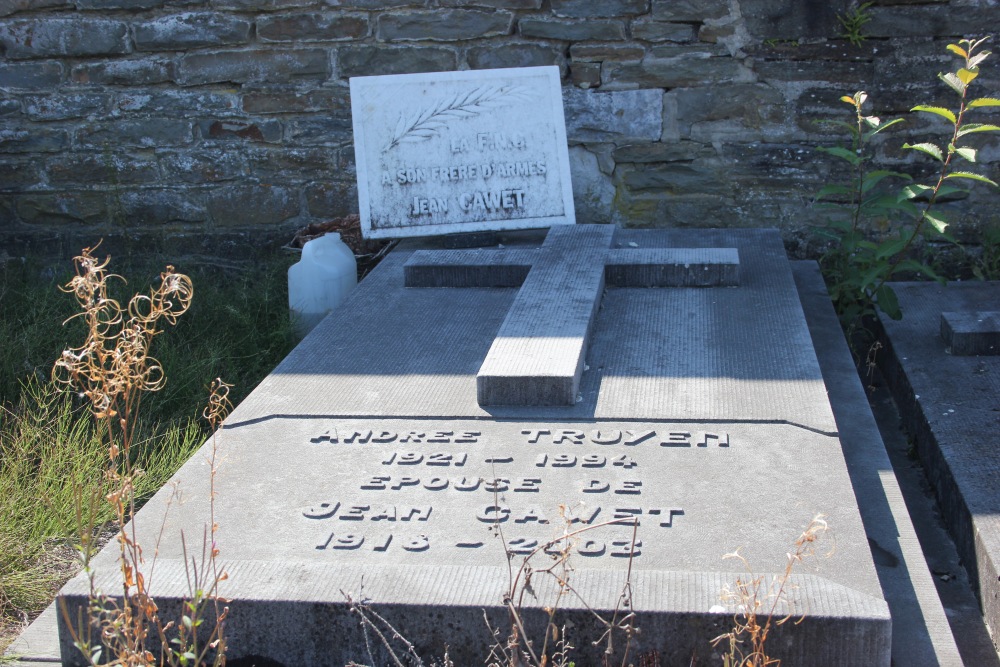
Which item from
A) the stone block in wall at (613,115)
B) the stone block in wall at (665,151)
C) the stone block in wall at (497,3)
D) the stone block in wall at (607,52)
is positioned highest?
the stone block in wall at (497,3)

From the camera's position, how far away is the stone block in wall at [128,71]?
4.56 m

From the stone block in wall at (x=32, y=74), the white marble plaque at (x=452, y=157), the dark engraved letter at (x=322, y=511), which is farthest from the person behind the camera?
the stone block in wall at (x=32, y=74)

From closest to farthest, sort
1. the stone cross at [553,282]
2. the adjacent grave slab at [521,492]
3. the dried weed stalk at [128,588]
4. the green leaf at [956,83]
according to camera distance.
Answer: the dried weed stalk at [128,588] < the adjacent grave slab at [521,492] < the stone cross at [553,282] < the green leaf at [956,83]

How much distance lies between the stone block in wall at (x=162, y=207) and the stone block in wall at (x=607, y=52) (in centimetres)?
182

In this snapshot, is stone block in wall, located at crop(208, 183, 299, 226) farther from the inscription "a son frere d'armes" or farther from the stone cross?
the stone cross

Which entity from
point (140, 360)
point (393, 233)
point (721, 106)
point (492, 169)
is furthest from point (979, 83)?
point (140, 360)

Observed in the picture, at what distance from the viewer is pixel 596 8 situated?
13.9 ft

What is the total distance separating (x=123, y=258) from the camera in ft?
15.8

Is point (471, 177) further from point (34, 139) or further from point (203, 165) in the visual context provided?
point (34, 139)

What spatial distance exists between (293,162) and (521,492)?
2928 millimetres

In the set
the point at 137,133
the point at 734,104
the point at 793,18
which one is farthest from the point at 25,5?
the point at 793,18

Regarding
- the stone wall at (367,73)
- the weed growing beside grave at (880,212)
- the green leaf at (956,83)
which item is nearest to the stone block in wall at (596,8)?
the stone wall at (367,73)

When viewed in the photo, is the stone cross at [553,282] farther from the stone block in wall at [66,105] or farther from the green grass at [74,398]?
the stone block in wall at [66,105]

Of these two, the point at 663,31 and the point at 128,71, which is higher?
the point at 663,31
